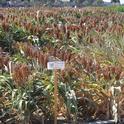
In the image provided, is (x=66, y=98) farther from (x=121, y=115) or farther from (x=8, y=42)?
(x=8, y=42)

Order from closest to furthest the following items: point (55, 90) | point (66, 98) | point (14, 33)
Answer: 1. point (55, 90)
2. point (66, 98)
3. point (14, 33)

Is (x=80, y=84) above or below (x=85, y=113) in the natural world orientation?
above

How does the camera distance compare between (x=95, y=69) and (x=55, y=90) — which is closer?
(x=55, y=90)

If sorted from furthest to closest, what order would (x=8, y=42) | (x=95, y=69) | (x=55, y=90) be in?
(x=8, y=42) < (x=95, y=69) < (x=55, y=90)

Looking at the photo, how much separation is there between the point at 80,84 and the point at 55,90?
85 cm

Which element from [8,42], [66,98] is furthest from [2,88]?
[8,42]

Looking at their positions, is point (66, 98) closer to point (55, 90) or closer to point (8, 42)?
point (55, 90)

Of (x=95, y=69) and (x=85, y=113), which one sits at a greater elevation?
(x=95, y=69)

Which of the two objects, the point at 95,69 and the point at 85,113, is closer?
the point at 85,113

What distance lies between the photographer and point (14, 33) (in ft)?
36.1

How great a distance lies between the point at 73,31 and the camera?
11023mm

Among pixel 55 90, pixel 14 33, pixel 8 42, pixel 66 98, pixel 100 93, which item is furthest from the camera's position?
pixel 14 33

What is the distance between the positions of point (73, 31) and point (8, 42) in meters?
1.70

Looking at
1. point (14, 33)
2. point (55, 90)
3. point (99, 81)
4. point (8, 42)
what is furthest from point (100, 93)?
point (14, 33)
